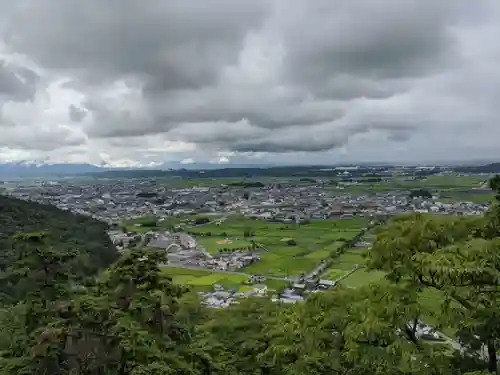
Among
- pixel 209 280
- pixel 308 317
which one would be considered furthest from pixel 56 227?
pixel 308 317

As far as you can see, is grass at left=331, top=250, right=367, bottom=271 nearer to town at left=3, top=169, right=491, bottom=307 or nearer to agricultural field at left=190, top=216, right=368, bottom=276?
town at left=3, top=169, right=491, bottom=307

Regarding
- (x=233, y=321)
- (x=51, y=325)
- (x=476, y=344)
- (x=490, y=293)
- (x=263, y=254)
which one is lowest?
(x=263, y=254)

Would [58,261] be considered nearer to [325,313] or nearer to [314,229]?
[325,313]

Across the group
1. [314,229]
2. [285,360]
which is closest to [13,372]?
[285,360]

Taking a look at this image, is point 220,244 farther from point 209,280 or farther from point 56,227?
point 56,227

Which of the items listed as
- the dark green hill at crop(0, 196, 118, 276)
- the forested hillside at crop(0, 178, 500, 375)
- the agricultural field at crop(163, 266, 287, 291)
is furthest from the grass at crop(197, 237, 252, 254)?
the forested hillside at crop(0, 178, 500, 375)
